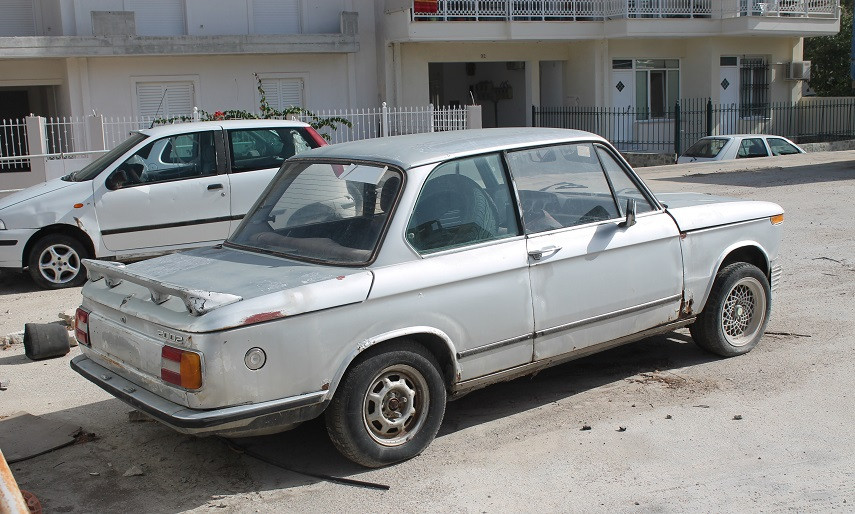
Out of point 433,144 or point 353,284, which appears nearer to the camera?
point 353,284

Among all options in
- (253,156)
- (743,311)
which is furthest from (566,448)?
(253,156)

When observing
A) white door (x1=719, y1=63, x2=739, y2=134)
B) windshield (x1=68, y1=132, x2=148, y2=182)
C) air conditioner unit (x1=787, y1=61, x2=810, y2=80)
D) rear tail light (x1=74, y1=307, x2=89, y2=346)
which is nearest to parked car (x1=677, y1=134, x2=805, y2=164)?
white door (x1=719, y1=63, x2=739, y2=134)

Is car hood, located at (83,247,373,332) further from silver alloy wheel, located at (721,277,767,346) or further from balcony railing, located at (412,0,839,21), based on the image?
balcony railing, located at (412,0,839,21)

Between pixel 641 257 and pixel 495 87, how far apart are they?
84.7 feet

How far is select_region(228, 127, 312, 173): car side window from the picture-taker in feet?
34.6

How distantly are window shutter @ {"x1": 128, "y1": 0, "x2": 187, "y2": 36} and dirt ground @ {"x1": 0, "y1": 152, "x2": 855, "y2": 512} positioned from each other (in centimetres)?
1852

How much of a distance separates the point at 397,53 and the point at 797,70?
13.8 metres

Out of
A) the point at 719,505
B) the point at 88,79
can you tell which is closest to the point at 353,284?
the point at 719,505

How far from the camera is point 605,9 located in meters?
28.1

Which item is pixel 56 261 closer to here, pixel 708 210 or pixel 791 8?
pixel 708 210

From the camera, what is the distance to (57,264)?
10.1m

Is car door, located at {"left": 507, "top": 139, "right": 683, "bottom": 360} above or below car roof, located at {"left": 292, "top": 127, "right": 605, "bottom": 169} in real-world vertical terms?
below

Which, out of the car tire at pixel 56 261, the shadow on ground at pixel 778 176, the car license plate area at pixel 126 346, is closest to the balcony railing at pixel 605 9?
the shadow on ground at pixel 778 176

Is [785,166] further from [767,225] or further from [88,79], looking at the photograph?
[88,79]
